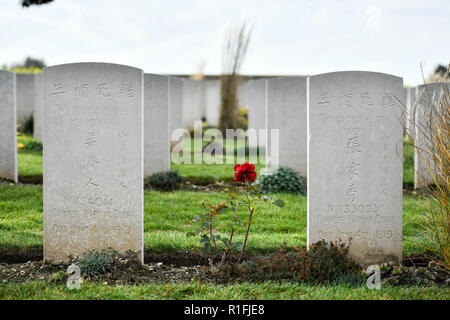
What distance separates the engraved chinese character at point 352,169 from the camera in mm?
4152

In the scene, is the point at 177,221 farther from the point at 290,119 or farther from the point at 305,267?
the point at 290,119

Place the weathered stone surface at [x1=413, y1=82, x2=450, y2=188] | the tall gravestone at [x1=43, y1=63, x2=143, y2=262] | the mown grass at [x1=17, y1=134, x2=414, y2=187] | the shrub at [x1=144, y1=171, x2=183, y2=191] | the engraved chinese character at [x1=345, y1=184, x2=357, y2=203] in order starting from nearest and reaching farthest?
the weathered stone surface at [x1=413, y1=82, x2=450, y2=188] → the tall gravestone at [x1=43, y1=63, x2=143, y2=262] → the engraved chinese character at [x1=345, y1=184, x2=357, y2=203] → the shrub at [x1=144, y1=171, x2=183, y2=191] → the mown grass at [x1=17, y1=134, x2=414, y2=187]

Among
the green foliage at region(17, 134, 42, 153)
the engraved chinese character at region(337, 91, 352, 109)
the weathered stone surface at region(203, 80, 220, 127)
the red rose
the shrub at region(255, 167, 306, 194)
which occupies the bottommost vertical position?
the shrub at region(255, 167, 306, 194)

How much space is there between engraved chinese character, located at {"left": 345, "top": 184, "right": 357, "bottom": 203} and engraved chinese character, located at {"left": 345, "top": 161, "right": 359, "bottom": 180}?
10 centimetres

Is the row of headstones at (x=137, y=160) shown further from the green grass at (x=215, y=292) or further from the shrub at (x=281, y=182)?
the shrub at (x=281, y=182)

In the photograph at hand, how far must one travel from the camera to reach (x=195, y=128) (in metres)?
17.0

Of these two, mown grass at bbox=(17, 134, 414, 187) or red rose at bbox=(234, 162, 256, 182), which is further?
mown grass at bbox=(17, 134, 414, 187)

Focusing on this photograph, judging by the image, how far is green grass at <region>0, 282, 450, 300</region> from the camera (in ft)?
10.6

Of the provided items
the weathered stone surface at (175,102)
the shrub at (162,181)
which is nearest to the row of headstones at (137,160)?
the shrub at (162,181)

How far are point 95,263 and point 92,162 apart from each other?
93 cm

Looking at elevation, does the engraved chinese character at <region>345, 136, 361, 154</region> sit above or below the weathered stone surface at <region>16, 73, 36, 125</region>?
below

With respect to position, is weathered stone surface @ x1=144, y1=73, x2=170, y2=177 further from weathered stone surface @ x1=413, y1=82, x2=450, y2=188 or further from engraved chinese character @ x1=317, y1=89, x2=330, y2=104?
engraved chinese character @ x1=317, y1=89, x2=330, y2=104

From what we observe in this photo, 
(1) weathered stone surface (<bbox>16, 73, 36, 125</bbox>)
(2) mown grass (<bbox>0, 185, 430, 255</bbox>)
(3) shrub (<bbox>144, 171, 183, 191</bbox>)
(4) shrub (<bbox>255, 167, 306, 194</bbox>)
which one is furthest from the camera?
(1) weathered stone surface (<bbox>16, 73, 36, 125</bbox>)

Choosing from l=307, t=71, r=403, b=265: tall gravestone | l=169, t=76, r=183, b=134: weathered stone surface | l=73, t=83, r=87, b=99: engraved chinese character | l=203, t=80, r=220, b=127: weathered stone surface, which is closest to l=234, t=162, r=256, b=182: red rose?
l=307, t=71, r=403, b=265: tall gravestone
